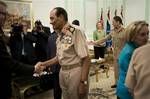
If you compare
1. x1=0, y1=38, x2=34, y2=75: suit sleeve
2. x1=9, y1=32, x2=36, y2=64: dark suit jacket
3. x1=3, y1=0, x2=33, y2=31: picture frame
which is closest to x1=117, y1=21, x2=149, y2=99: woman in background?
x1=0, y1=38, x2=34, y2=75: suit sleeve

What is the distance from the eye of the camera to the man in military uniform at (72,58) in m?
2.74

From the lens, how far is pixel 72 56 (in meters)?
2.79

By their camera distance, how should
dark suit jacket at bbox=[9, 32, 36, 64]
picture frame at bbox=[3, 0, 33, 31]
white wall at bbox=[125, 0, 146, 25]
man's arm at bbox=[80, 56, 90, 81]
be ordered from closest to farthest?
1. man's arm at bbox=[80, 56, 90, 81]
2. dark suit jacket at bbox=[9, 32, 36, 64]
3. picture frame at bbox=[3, 0, 33, 31]
4. white wall at bbox=[125, 0, 146, 25]

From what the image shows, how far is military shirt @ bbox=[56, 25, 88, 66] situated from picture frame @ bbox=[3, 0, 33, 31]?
11.4 feet

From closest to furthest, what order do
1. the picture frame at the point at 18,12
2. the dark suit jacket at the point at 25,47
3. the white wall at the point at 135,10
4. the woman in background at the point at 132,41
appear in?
1. the woman in background at the point at 132,41
2. the dark suit jacket at the point at 25,47
3. the picture frame at the point at 18,12
4. the white wall at the point at 135,10

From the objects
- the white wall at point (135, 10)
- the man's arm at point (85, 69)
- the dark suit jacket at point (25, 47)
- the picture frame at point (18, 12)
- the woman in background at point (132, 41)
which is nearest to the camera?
the woman in background at point (132, 41)

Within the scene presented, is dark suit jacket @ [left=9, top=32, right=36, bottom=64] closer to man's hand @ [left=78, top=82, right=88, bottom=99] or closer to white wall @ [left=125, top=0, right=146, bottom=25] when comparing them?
man's hand @ [left=78, top=82, right=88, bottom=99]

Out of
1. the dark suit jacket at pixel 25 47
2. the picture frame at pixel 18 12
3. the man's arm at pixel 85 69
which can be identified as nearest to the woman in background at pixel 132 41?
the man's arm at pixel 85 69

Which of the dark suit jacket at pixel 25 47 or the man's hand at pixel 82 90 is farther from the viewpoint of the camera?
the dark suit jacket at pixel 25 47

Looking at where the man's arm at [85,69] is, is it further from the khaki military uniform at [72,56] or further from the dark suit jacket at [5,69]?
the dark suit jacket at [5,69]

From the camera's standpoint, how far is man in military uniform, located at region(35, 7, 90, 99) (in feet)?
8.98

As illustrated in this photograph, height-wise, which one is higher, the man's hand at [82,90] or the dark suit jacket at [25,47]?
the dark suit jacket at [25,47]

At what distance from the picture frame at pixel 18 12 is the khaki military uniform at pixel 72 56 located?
350 cm

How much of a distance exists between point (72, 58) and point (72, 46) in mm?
128
